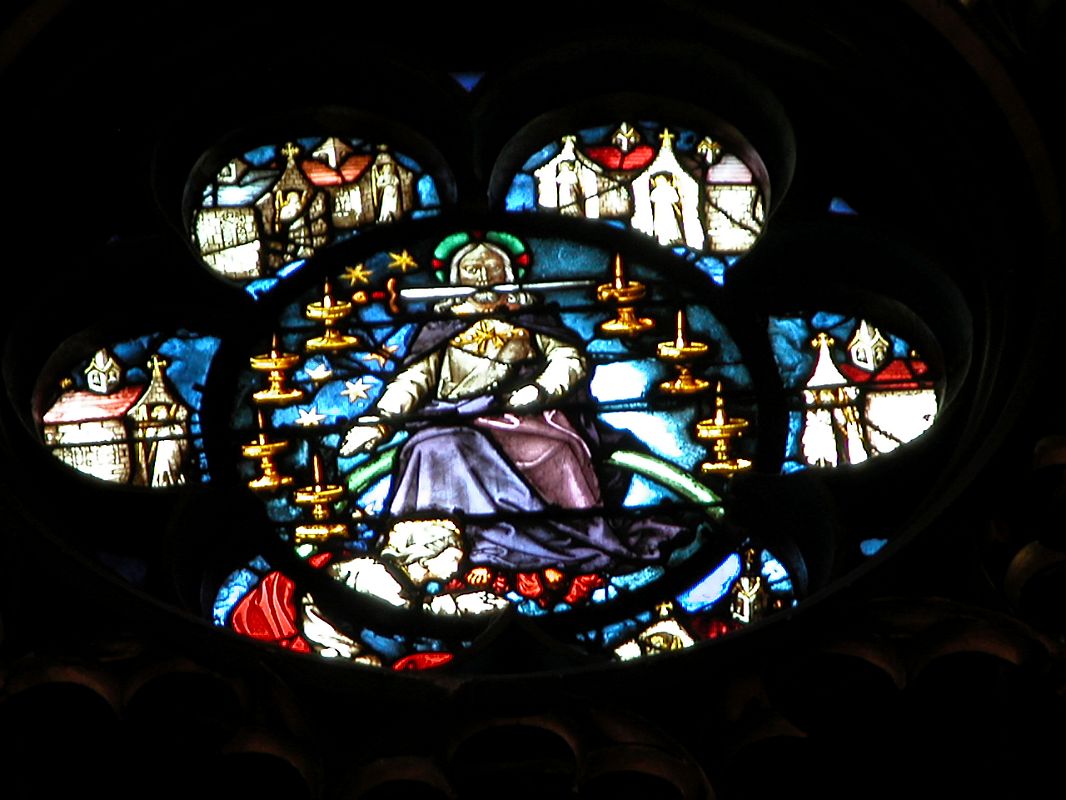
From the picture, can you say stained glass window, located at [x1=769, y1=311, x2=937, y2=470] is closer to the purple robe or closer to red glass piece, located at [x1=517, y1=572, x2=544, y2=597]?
the purple robe

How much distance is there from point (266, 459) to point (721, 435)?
4.96 feet

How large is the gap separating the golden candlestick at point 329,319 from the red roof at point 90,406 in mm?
623

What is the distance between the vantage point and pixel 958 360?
42.3 ft

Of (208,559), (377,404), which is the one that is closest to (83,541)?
(208,559)

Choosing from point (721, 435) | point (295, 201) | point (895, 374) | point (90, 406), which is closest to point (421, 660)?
point (721, 435)

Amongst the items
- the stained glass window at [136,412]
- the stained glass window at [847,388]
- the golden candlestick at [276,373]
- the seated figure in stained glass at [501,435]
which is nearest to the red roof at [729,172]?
the stained glass window at [847,388]

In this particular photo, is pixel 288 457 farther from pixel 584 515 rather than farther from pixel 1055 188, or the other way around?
pixel 1055 188

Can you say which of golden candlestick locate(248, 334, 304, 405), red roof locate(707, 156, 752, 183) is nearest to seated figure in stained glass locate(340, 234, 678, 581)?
golden candlestick locate(248, 334, 304, 405)

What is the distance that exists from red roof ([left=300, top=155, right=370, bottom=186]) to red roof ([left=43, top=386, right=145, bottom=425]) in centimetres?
117

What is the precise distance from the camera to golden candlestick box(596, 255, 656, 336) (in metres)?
13.2

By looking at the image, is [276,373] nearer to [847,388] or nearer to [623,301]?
[623,301]

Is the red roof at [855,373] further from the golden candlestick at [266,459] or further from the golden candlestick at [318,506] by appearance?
the golden candlestick at [266,459]

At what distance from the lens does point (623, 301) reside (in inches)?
525

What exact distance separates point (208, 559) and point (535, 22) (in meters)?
2.53
